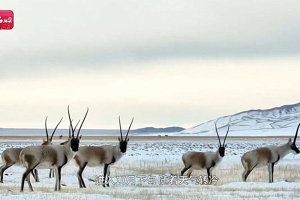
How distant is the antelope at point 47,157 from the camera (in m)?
17.9

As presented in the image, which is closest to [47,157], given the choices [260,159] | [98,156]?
[98,156]

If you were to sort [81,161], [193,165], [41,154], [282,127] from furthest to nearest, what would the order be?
1. [282,127]
2. [193,165]
3. [81,161]
4. [41,154]

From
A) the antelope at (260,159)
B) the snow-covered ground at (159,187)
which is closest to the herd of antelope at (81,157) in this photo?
the antelope at (260,159)

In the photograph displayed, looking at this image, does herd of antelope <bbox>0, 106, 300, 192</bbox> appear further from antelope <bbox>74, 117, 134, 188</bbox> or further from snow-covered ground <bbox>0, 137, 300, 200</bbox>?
snow-covered ground <bbox>0, 137, 300, 200</bbox>

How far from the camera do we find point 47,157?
18250mm

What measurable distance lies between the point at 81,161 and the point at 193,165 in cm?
524

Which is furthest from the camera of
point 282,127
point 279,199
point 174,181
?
point 282,127

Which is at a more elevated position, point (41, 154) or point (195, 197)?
point (41, 154)

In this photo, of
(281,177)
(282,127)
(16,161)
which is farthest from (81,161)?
(282,127)

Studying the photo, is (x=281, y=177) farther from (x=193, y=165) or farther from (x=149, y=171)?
(x=149, y=171)

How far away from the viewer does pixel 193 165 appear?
78.8ft

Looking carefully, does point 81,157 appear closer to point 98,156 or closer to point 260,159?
point 98,156

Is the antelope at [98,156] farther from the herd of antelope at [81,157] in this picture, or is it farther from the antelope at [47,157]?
the antelope at [47,157]

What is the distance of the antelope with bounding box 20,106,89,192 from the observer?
17.9m
